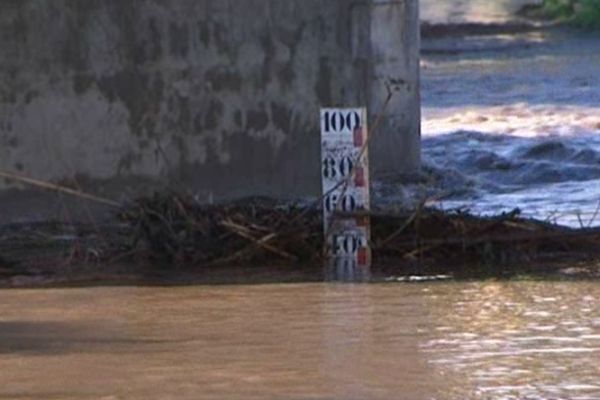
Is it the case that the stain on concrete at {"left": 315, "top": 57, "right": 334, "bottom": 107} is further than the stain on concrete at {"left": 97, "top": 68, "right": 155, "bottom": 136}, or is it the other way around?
the stain on concrete at {"left": 315, "top": 57, "right": 334, "bottom": 107}

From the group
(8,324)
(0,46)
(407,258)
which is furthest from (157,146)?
(8,324)

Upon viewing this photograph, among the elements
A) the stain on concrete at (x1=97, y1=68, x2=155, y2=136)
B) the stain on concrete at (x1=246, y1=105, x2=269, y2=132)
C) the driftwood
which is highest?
the stain on concrete at (x1=97, y1=68, x2=155, y2=136)

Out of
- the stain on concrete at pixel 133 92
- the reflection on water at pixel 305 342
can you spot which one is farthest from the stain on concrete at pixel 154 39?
the reflection on water at pixel 305 342

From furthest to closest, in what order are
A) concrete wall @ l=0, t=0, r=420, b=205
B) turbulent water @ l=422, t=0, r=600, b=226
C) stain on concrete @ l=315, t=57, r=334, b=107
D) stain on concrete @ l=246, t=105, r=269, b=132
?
turbulent water @ l=422, t=0, r=600, b=226
stain on concrete @ l=315, t=57, r=334, b=107
stain on concrete @ l=246, t=105, r=269, b=132
concrete wall @ l=0, t=0, r=420, b=205

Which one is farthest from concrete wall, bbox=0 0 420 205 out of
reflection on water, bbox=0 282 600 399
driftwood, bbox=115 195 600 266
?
reflection on water, bbox=0 282 600 399

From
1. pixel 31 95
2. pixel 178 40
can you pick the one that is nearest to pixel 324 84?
pixel 178 40

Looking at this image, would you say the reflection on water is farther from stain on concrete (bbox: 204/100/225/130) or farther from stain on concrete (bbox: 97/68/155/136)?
stain on concrete (bbox: 204/100/225/130)

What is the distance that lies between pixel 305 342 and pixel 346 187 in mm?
2420

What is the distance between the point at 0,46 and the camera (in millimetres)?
11875

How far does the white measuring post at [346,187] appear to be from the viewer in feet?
35.8

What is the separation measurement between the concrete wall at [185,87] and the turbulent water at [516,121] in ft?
4.30

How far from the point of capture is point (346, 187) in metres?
11.1

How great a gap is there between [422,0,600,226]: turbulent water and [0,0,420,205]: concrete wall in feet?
4.30

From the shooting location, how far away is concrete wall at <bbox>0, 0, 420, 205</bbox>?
11977 mm
